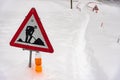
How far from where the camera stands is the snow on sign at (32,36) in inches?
196

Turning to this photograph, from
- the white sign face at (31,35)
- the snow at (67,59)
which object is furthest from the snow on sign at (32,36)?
the snow at (67,59)

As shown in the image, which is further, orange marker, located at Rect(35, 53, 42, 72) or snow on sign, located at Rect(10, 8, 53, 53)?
orange marker, located at Rect(35, 53, 42, 72)

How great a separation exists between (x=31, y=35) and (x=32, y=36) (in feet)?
0.08

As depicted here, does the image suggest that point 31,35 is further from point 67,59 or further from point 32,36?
point 67,59

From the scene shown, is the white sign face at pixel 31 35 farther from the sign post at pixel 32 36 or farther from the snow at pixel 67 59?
the snow at pixel 67 59

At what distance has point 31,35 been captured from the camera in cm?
500

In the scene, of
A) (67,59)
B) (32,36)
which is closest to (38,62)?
(32,36)

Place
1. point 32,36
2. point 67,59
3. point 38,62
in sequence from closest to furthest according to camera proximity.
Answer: point 32,36, point 38,62, point 67,59

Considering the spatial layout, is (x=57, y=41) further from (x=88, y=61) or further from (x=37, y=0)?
(x=37, y=0)

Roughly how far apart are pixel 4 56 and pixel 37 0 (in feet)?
45.9

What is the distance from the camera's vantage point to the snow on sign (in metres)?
4.98

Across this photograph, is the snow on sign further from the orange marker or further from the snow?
the snow

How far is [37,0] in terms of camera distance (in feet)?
65.9

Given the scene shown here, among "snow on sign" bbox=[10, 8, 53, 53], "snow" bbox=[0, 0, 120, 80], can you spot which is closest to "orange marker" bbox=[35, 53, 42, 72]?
"snow" bbox=[0, 0, 120, 80]
